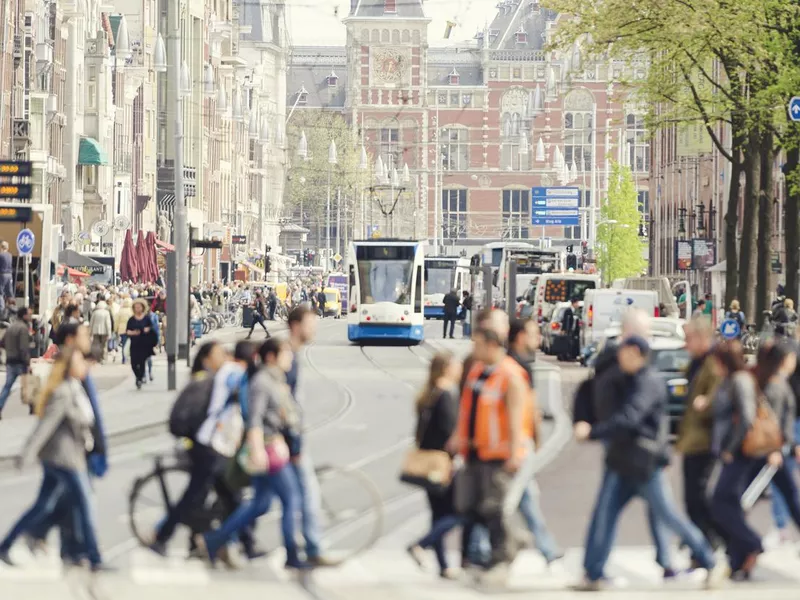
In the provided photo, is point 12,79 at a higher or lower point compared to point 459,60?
lower

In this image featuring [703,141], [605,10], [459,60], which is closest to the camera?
[605,10]

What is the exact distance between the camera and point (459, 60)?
7116 inches

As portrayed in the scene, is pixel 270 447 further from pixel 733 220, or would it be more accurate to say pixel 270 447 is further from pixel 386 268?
pixel 386 268

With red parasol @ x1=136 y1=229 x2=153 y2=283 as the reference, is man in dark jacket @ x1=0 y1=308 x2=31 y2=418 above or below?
below

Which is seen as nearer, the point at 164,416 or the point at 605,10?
the point at 164,416

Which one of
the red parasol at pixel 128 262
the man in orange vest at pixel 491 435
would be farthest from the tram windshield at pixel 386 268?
the man in orange vest at pixel 491 435

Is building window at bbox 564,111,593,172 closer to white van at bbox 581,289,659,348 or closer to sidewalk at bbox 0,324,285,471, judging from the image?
white van at bbox 581,289,659,348

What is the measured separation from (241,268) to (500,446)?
10738 centimetres

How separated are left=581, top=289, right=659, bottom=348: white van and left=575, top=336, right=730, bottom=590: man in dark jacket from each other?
30357 millimetres

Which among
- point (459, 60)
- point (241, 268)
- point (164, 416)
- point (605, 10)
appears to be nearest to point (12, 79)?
point (605, 10)

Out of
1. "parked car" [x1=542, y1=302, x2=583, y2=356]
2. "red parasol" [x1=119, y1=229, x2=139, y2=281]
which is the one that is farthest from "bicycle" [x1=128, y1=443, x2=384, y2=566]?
"red parasol" [x1=119, y1=229, x2=139, y2=281]

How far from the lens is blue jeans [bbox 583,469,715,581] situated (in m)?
11.5

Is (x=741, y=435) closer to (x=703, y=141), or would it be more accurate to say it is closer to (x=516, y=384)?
(x=516, y=384)

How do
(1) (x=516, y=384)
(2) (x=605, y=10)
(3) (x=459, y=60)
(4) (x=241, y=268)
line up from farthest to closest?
(3) (x=459, y=60) → (4) (x=241, y=268) → (2) (x=605, y=10) → (1) (x=516, y=384)
